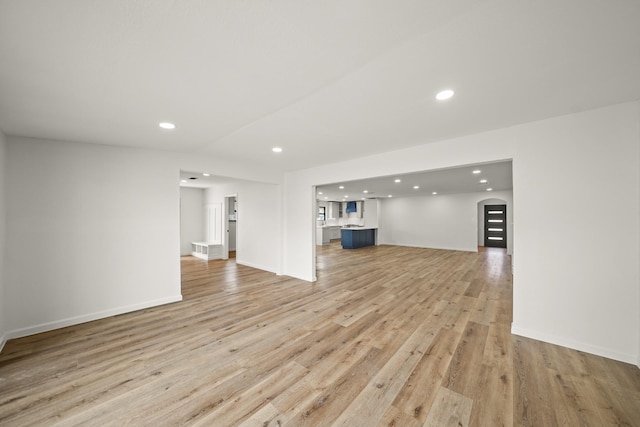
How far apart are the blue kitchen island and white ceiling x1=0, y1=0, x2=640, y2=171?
7.55 m

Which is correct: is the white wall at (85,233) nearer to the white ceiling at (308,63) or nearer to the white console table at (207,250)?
the white ceiling at (308,63)

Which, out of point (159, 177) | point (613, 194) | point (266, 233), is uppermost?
point (159, 177)

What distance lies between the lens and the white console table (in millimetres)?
7504

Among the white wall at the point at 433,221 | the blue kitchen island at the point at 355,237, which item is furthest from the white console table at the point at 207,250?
the white wall at the point at 433,221

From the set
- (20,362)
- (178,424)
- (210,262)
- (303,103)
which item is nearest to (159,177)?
(20,362)

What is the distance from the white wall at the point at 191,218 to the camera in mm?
8312

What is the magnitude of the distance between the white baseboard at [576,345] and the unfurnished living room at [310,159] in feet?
0.05

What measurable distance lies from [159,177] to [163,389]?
3101 mm

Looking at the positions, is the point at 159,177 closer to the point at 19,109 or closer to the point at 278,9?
the point at 19,109

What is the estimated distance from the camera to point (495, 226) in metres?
10.8

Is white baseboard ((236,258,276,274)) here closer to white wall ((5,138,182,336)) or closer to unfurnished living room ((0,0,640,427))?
unfurnished living room ((0,0,640,427))

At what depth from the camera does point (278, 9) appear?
1172mm

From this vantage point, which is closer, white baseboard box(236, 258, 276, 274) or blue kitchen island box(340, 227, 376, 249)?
white baseboard box(236, 258, 276, 274)

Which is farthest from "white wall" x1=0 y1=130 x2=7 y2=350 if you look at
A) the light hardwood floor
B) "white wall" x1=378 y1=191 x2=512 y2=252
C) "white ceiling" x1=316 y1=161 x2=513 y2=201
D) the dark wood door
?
the dark wood door
